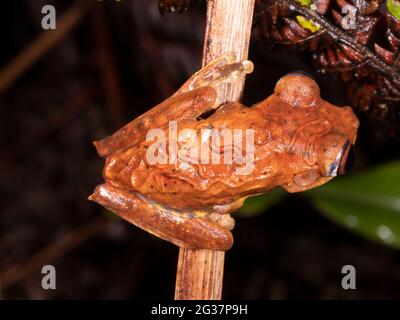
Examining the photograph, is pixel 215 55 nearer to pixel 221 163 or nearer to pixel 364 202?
pixel 221 163

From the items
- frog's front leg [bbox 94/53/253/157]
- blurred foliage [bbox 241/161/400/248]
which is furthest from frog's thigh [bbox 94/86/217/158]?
blurred foliage [bbox 241/161/400/248]

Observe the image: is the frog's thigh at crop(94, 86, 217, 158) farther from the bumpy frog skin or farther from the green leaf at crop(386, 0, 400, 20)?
the green leaf at crop(386, 0, 400, 20)

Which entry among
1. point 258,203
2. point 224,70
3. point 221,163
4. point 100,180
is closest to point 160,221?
point 221,163

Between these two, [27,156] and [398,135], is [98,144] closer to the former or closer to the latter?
[398,135]

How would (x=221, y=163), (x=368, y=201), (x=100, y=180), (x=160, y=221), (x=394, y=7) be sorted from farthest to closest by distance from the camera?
(x=100, y=180) → (x=368, y=201) → (x=160, y=221) → (x=221, y=163) → (x=394, y=7)

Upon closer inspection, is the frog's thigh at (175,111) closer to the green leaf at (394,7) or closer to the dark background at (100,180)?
the green leaf at (394,7)

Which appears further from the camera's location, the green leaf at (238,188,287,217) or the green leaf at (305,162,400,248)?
the green leaf at (238,188,287,217)
